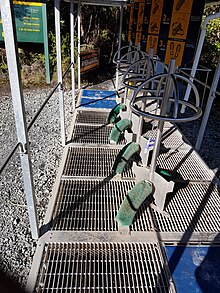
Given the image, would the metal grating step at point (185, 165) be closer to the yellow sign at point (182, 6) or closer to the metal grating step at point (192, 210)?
the metal grating step at point (192, 210)

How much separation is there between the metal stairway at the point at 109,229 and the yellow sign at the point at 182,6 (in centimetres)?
201

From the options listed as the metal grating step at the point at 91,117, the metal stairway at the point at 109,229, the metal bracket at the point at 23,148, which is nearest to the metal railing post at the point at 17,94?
the metal bracket at the point at 23,148

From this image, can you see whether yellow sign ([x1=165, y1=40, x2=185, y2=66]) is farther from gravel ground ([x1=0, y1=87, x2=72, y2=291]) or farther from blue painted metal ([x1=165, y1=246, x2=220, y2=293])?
gravel ground ([x1=0, y1=87, x2=72, y2=291])

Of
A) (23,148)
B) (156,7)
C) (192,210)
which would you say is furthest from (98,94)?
(23,148)

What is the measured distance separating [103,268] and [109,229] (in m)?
0.42

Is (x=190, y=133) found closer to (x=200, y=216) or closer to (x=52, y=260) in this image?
(x=200, y=216)

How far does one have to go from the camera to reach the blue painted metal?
1.97 metres

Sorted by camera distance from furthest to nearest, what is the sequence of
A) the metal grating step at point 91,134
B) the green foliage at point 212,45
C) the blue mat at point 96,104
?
the green foliage at point 212,45 → the blue mat at point 96,104 → the metal grating step at point 91,134

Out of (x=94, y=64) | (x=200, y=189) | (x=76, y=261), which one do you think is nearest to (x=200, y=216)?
(x=200, y=189)

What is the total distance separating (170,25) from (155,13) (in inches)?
31.6

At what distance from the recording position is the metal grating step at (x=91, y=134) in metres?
4.16

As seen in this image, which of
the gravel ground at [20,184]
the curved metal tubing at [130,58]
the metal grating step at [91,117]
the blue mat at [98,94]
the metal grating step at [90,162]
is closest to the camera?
the gravel ground at [20,184]

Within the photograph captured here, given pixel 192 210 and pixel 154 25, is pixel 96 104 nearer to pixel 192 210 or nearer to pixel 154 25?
pixel 154 25

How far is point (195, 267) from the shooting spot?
2107mm
